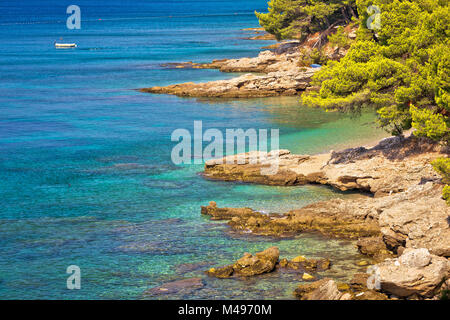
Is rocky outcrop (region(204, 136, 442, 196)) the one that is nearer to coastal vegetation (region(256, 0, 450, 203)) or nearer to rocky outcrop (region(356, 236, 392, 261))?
coastal vegetation (region(256, 0, 450, 203))

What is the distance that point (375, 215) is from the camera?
27.7 meters

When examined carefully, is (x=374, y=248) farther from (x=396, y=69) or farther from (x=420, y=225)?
(x=396, y=69)

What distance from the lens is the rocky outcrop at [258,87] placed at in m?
67.7

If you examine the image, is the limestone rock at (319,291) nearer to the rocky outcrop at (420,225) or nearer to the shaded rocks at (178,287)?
the shaded rocks at (178,287)

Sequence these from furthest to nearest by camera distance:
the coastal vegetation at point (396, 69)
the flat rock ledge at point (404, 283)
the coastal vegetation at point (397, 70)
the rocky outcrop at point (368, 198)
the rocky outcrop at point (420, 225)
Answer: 1. the coastal vegetation at point (396, 69)
2. the coastal vegetation at point (397, 70)
3. the rocky outcrop at point (368, 198)
4. the rocky outcrop at point (420, 225)
5. the flat rock ledge at point (404, 283)

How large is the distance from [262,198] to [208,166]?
6300mm

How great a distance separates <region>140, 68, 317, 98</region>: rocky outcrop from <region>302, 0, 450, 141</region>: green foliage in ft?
106

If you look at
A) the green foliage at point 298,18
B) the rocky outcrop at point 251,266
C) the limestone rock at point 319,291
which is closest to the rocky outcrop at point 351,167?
the rocky outcrop at point 251,266

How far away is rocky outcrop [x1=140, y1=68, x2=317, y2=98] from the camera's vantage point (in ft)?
222

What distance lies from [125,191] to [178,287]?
1360cm

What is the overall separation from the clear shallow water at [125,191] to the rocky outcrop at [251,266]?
44cm

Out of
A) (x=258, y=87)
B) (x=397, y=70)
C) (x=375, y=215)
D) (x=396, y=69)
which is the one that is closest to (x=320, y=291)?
(x=375, y=215)

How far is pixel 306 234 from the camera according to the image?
27.4 meters

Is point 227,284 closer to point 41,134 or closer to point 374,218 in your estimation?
point 374,218
